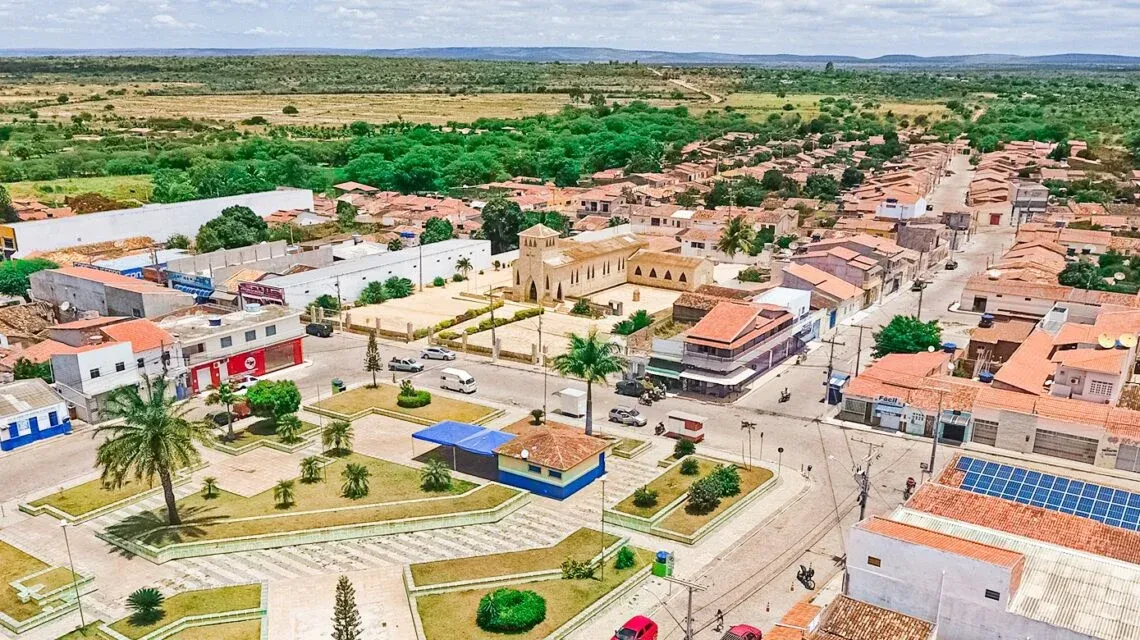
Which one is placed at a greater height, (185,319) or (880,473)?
(185,319)

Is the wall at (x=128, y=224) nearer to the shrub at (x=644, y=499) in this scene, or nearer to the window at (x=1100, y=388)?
the shrub at (x=644, y=499)

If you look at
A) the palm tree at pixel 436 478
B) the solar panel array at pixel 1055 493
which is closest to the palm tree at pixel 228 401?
the palm tree at pixel 436 478

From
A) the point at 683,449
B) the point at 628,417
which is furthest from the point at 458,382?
the point at 683,449

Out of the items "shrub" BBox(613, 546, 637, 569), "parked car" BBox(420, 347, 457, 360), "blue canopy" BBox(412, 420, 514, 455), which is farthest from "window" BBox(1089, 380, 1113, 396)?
"parked car" BBox(420, 347, 457, 360)

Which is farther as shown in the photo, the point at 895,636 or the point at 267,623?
the point at 267,623

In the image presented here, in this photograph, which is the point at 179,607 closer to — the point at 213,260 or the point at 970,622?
the point at 970,622

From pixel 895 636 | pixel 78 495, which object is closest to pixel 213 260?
pixel 78 495

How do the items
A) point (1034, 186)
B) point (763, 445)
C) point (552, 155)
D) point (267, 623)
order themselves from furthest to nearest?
point (552, 155) < point (1034, 186) < point (763, 445) < point (267, 623)
